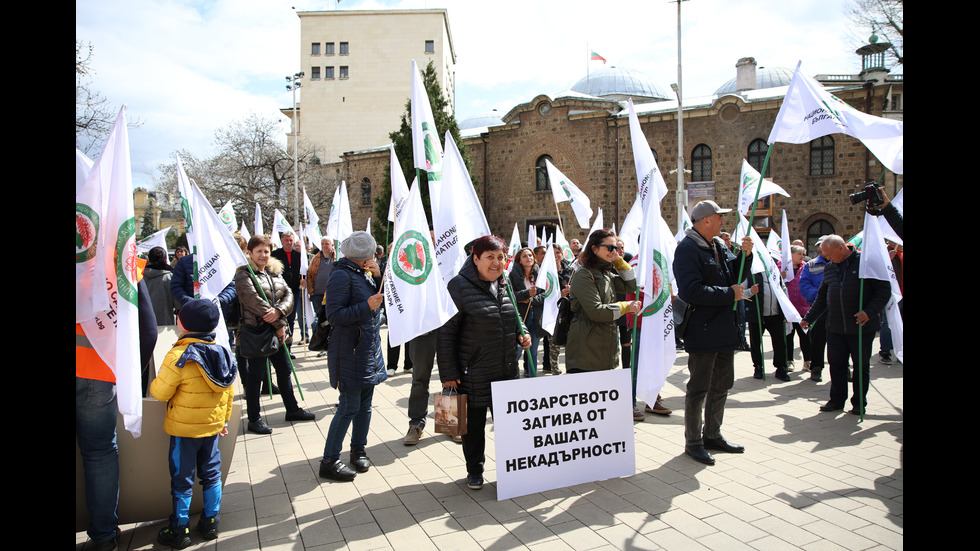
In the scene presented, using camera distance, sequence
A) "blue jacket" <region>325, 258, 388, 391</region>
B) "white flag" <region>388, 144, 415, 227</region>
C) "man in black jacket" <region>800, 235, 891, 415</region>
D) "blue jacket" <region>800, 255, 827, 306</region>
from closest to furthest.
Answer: "blue jacket" <region>325, 258, 388, 391</region> < "white flag" <region>388, 144, 415, 227</region> < "man in black jacket" <region>800, 235, 891, 415</region> < "blue jacket" <region>800, 255, 827, 306</region>

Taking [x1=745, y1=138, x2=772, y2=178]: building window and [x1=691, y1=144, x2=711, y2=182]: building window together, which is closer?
[x1=745, y1=138, x2=772, y2=178]: building window

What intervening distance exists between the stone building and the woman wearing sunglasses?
21372mm

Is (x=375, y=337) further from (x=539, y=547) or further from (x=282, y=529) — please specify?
(x=539, y=547)

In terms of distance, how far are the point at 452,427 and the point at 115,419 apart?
2.10 metres

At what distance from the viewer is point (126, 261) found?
340 cm

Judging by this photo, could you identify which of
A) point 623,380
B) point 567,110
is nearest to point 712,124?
point 567,110

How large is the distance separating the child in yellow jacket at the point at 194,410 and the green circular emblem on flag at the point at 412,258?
57.8 inches

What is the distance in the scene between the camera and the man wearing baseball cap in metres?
5.00

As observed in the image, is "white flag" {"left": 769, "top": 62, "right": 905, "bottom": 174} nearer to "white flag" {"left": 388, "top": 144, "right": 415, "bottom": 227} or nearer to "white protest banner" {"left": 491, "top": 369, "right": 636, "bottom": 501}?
"white protest banner" {"left": 491, "top": 369, "right": 636, "bottom": 501}

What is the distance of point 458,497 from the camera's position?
448 centimetres

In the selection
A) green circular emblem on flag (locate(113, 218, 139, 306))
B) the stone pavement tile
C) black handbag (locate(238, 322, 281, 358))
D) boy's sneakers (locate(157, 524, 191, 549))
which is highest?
green circular emblem on flag (locate(113, 218, 139, 306))

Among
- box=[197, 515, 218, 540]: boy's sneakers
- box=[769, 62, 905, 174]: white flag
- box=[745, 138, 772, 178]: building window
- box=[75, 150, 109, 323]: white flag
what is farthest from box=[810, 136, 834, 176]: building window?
box=[75, 150, 109, 323]: white flag
